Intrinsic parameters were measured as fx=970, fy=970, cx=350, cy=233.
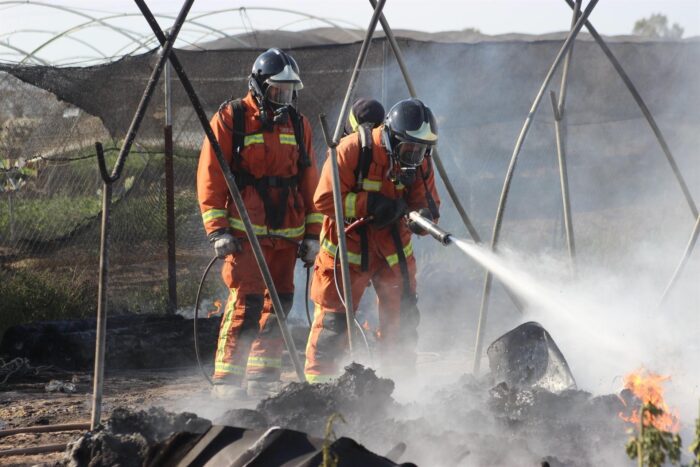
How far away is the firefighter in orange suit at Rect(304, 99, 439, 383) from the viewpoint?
18.7 ft

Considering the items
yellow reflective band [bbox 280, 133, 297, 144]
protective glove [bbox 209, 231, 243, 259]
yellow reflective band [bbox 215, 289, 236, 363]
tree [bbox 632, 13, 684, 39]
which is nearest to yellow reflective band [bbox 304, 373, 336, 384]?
yellow reflective band [bbox 215, 289, 236, 363]

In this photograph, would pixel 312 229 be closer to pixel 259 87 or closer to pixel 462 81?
pixel 259 87

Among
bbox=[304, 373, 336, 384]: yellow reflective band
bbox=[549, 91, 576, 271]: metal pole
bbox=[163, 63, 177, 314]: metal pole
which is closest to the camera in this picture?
bbox=[304, 373, 336, 384]: yellow reflective band

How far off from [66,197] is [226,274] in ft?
11.4

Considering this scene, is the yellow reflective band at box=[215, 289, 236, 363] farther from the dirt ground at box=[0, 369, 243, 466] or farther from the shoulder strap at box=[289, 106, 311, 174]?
the shoulder strap at box=[289, 106, 311, 174]

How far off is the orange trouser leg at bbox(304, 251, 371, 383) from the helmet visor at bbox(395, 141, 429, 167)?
744mm

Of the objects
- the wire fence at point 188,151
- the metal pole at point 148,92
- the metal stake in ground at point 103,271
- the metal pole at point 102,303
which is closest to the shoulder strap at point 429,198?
the metal pole at point 148,92

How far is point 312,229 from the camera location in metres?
6.30

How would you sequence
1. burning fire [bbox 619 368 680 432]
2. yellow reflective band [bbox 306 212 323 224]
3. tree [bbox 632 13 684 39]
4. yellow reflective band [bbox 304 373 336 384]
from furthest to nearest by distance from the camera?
tree [bbox 632 13 684 39] < yellow reflective band [bbox 306 212 323 224] < yellow reflective band [bbox 304 373 336 384] < burning fire [bbox 619 368 680 432]

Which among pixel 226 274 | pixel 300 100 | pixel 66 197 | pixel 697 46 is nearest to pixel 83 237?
pixel 66 197

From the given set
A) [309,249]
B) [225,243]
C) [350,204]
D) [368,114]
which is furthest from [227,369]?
[368,114]

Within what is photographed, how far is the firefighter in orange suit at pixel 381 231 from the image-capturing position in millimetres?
5711

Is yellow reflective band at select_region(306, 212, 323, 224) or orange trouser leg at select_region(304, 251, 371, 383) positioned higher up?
yellow reflective band at select_region(306, 212, 323, 224)

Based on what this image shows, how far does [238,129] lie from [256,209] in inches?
19.8
